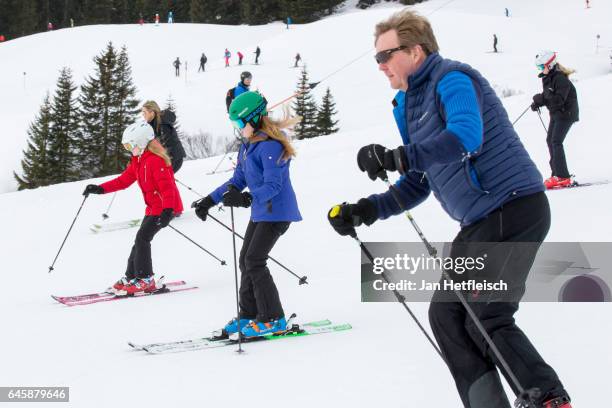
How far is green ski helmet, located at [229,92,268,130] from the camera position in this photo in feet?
14.5

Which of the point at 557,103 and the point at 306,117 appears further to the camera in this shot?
the point at 306,117

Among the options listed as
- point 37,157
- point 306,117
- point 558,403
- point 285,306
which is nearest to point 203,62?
point 306,117

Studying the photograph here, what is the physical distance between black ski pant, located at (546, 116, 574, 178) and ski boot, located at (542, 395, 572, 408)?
760 cm

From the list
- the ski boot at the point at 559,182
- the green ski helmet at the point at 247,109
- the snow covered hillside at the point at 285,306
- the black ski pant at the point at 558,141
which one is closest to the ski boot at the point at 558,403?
the snow covered hillside at the point at 285,306

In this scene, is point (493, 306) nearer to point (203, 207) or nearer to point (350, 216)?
point (350, 216)

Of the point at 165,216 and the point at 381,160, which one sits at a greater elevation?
the point at 381,160

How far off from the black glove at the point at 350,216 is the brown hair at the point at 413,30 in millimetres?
716

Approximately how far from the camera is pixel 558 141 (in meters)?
9.28

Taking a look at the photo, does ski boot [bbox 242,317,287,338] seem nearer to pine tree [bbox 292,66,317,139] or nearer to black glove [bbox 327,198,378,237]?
black glove [bbox 327,198,378,237]

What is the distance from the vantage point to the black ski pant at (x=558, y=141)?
9.21 metres

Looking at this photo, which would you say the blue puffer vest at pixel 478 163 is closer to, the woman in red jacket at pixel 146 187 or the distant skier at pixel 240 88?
the woman in red jacket at pixel 146 187

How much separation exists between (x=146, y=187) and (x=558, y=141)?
6.01 meters

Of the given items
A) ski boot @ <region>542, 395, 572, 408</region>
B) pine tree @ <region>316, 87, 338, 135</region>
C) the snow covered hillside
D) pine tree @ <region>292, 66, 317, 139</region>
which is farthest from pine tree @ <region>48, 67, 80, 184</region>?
ski boot @ <region>542, 395, 572, 408</region>

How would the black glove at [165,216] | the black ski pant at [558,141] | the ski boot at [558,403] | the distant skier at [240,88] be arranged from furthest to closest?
the distant skier at [240,88]
the black ski pant at [558,141]
the black glove at [165,216]
the ski boot at [558,403]
